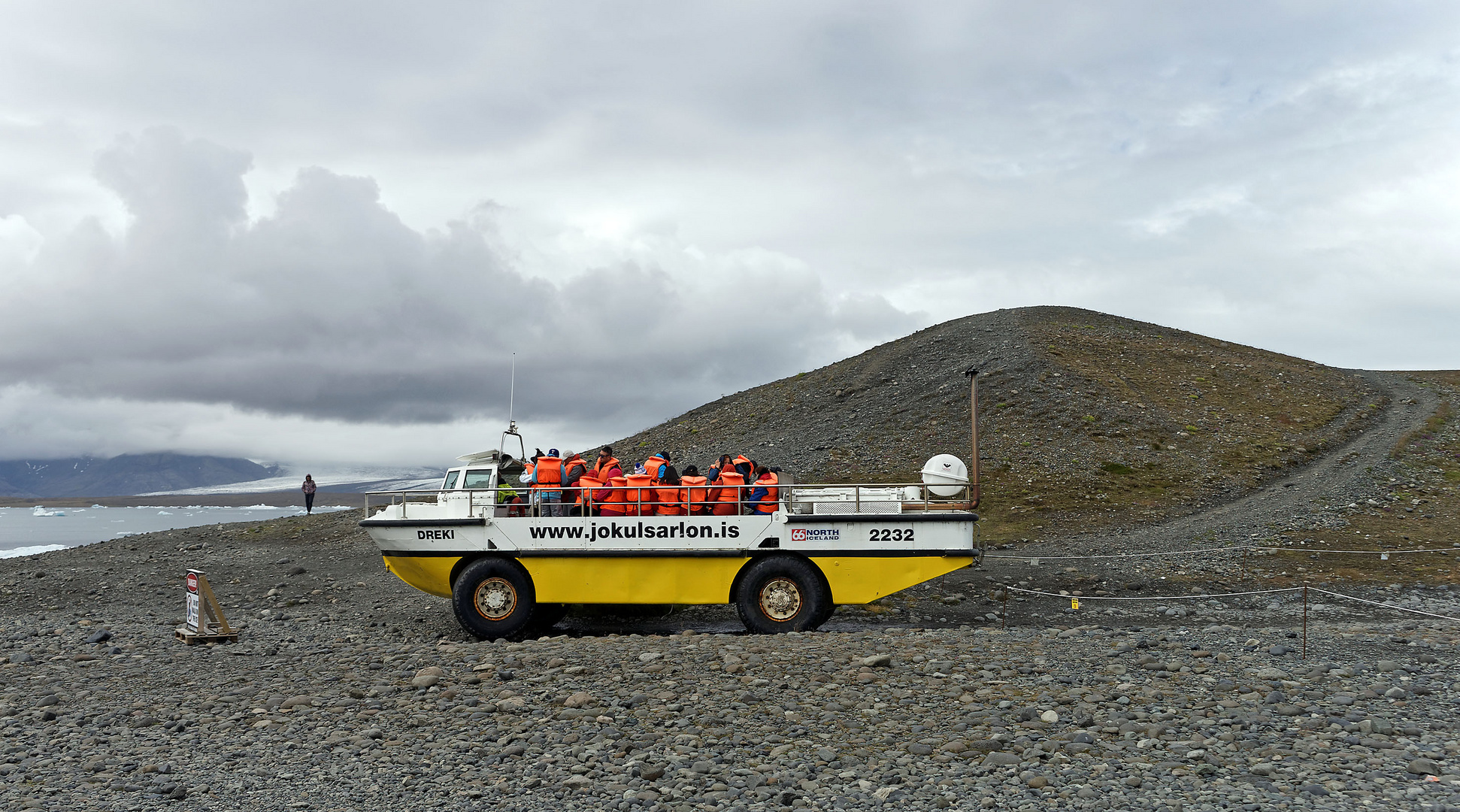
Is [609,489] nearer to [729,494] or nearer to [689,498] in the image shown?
[689,498]

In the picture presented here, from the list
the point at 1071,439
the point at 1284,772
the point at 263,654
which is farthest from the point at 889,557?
the point at 1071,439

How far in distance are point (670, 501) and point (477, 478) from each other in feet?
7.69

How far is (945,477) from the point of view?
32.9ft

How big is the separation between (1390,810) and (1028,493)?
16770 mm

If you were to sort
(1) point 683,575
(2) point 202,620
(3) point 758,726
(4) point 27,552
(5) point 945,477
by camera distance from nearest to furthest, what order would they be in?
(3) point 758,726
(2) point 202,620
(1) point 683,575
(5) point 945,477
(4) point 27,552

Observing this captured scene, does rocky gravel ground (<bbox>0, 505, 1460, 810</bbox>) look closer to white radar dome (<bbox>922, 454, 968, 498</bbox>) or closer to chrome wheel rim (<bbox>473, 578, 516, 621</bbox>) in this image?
chrome wheel rim (<bbox>473, 578, 516, 621</bbox>)

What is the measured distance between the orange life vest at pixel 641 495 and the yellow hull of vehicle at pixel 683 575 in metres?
0.49

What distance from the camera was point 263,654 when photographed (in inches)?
345

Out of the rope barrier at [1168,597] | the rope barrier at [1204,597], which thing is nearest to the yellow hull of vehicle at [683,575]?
the rope barrier at [1204,597]

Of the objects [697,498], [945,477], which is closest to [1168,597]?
[945,477]

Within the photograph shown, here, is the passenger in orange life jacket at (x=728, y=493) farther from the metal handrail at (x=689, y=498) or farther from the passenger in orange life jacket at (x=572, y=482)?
the passenger in orange life jacket at (x=572, y=482)

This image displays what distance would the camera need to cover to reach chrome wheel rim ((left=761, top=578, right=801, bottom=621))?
9562 millimetres

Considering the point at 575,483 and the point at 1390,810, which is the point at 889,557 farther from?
the point at 1390,810

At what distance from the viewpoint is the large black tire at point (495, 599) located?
382 inches
